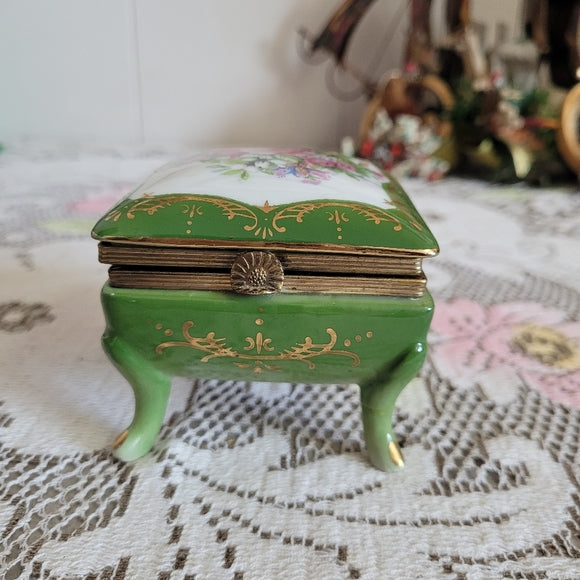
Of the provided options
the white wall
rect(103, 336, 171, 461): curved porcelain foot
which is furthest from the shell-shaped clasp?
the white wall

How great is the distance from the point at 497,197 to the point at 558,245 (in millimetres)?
284

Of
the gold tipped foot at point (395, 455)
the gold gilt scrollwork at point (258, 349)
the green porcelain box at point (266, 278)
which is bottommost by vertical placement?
the gold tipped foot at point (395, 455)

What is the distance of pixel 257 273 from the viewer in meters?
0.41

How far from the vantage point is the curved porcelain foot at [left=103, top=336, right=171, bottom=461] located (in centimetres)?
46

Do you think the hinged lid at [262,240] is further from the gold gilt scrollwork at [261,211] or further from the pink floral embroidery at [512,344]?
the pink floral embroidery at [512,344]

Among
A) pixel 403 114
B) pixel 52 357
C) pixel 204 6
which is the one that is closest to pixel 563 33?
pixel 403 114

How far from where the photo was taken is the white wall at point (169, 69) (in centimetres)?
143

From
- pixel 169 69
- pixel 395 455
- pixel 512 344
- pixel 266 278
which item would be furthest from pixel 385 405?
pixel 169 69

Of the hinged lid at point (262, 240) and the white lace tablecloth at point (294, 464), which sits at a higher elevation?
the hinged lid at point (262, 240)

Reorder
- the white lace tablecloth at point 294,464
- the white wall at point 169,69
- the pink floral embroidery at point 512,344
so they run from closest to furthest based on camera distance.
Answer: the white lace tablecloth at point 294,464
the pink floral embroidery at point 512,344
the white wall at point 169,69

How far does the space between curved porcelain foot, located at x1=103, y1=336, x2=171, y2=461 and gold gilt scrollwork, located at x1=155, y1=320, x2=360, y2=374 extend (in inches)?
1.2

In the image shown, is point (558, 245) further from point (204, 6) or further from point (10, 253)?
point (204, 6)

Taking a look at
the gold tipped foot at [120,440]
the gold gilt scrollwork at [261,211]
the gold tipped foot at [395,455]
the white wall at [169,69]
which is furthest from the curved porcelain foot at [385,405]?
the white wall at [169,69]

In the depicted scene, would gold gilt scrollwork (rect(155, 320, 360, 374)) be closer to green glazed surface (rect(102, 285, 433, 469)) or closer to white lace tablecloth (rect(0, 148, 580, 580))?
green glazed surface (rect(102, 285, 433, 469))
